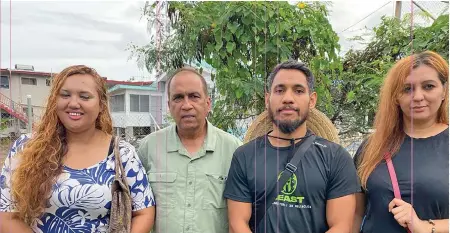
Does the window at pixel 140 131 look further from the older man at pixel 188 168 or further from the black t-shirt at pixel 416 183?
the black t-shirt at pixel 416 183

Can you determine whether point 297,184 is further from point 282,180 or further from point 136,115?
point 136,115

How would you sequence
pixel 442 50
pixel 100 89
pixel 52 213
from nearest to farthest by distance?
pixel 52 213 < pixel 100 89 < pixel 442 50

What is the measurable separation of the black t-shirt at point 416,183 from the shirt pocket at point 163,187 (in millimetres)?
876

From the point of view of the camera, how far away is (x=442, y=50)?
2.46 meters

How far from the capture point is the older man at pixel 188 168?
177 centimetres

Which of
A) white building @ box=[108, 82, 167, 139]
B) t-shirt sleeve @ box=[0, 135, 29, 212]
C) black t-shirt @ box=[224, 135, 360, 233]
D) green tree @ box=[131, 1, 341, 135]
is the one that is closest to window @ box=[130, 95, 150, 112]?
white building @ box=[108, 82, 167, 139]

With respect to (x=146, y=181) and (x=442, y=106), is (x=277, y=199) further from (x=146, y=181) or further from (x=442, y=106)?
(x=442, y=106)

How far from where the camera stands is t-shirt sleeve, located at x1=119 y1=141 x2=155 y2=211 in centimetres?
167

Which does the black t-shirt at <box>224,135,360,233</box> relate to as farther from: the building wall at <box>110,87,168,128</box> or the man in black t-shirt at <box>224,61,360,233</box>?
the building wall at <box>110,87,168,128</box>

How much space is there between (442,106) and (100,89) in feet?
4.86

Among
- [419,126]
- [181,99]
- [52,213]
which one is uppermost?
[181,99]

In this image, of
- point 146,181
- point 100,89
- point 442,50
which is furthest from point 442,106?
point 100,89

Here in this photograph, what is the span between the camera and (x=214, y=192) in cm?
→ 180

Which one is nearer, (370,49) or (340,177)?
(340,177)
